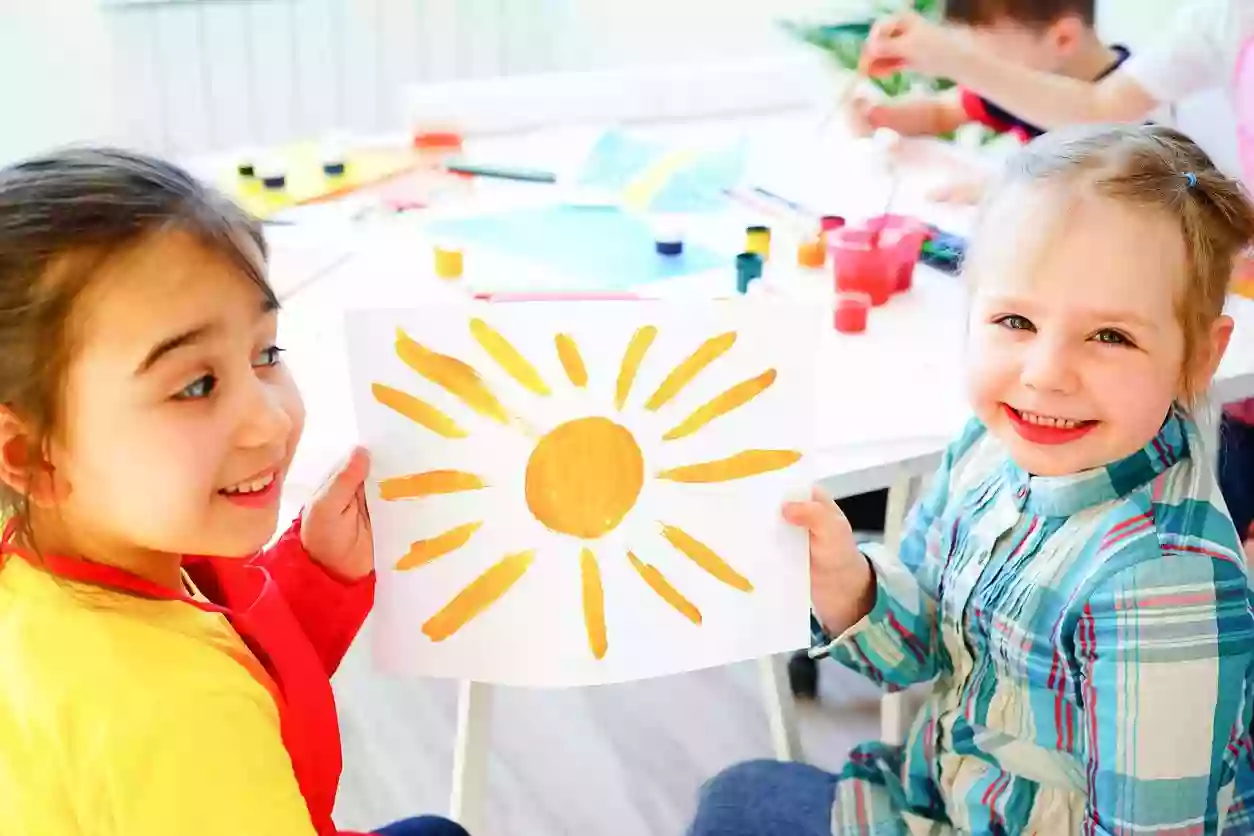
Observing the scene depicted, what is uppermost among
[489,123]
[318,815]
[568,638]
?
[489,123]

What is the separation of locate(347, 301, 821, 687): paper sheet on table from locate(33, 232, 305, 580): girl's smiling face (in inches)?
3.7

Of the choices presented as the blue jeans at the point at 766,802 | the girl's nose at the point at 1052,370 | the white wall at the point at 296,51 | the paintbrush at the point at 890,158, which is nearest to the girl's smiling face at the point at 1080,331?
the girl's nose at the point at 1052,370

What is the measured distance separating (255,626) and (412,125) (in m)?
1.11

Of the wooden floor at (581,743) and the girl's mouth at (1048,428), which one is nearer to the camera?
the girl's mouth at (1048,428)

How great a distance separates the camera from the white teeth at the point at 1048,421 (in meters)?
0.84

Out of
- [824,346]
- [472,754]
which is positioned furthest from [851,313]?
[472,754]

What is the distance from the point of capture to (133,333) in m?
0.68

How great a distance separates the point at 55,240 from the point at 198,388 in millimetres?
109

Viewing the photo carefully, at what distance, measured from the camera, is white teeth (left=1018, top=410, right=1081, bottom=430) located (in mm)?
844

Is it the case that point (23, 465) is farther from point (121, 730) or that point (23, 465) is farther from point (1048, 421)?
point (1048, 421)

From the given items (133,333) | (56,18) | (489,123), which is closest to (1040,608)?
(133,333)

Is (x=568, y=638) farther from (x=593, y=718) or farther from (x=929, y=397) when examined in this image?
(x=593, y=718)

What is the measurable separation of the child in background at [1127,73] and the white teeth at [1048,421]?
2.73 feet

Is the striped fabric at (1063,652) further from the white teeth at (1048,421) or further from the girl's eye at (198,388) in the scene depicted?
the girl's eye at (198,388)
